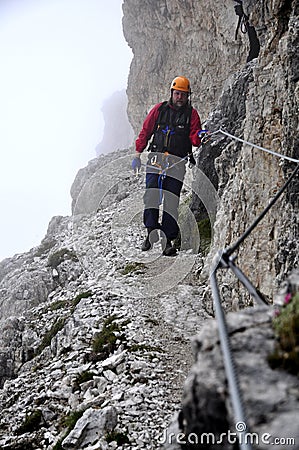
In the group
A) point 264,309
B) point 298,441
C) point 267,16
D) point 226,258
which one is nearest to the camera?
point 298,441

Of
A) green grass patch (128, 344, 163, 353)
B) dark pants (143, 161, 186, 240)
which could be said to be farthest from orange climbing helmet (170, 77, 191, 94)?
green grass patch (128, 344, 163, 353)

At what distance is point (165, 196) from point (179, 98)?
2.53 meters

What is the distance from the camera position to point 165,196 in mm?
10734

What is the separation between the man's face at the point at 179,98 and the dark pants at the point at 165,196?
1495 millimetres

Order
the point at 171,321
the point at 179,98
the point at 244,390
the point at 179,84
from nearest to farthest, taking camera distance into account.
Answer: the point at 244,390
the point at 179,84
the point at 179,98
the point at 171,321

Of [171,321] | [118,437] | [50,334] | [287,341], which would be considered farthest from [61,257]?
[287,341]

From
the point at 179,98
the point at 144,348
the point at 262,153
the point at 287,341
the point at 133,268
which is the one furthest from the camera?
the point at 133,268

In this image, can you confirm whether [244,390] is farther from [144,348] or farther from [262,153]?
[144,348]

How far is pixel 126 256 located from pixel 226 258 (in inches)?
539

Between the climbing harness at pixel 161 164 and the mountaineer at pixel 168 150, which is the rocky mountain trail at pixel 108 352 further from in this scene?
the climbing harness at pixel 161 164

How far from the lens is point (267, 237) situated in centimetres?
805

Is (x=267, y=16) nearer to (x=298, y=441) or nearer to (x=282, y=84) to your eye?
(x=282, y=84)

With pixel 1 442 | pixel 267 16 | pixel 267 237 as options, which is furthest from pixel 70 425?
pixel 267 16

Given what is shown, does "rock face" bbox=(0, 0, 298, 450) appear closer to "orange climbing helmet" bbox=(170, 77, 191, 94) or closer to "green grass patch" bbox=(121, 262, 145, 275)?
"green grass patch" bbox=(121, 262, 145, 275)
